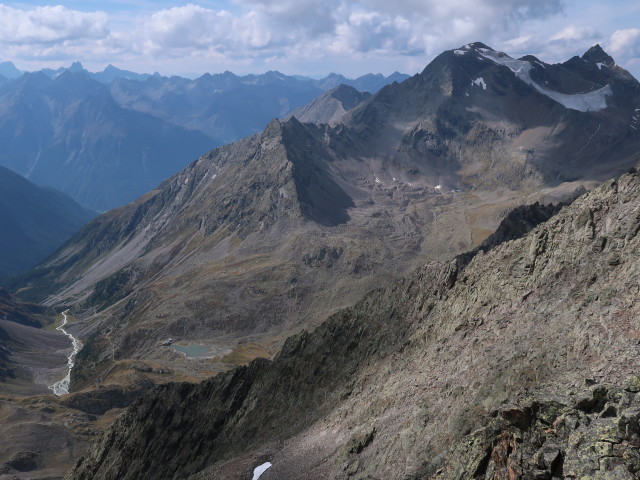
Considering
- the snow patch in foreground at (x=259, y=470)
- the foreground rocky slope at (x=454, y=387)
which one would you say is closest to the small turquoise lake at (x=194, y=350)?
the foreground rocky slope at (x=454, y=387)

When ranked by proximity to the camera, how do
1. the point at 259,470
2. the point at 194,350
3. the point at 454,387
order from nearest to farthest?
1. the point at 454,387
2. the point at 259,470
3. the point at 194,350

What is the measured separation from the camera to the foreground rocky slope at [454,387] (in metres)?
31.7

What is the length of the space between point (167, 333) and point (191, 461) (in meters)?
126

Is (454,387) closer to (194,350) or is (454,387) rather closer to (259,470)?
(259,470)

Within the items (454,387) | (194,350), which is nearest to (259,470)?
(454,387)

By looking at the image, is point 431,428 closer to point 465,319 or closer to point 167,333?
point 465,319

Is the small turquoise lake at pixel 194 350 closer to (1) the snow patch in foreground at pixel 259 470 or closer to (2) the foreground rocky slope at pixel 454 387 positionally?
(2) the foreground rocky slope at pixel 454 387

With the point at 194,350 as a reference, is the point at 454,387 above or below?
above

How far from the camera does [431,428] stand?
49.5 m

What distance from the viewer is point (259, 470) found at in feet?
208

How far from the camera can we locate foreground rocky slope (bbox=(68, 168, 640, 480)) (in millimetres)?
31688

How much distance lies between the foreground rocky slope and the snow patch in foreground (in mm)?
861

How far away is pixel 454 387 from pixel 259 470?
25785mm

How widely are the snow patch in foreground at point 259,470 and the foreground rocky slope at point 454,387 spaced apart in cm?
86
